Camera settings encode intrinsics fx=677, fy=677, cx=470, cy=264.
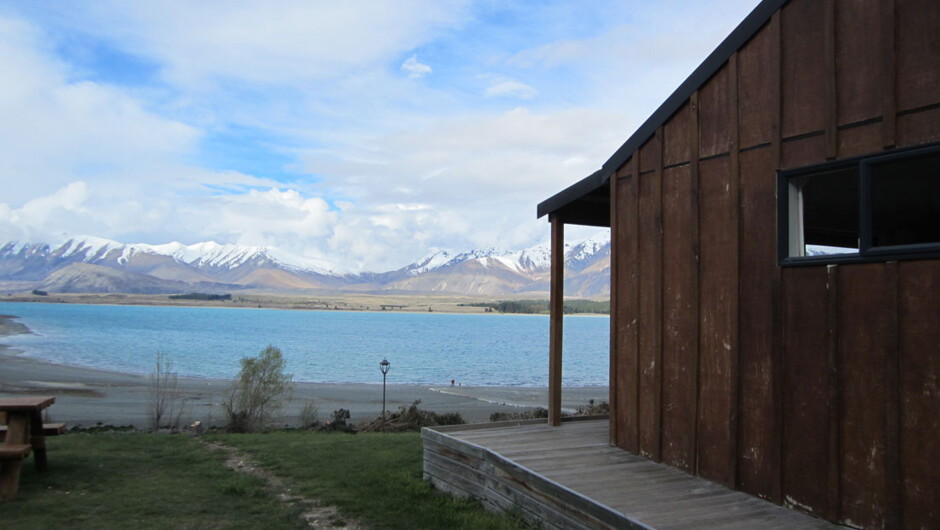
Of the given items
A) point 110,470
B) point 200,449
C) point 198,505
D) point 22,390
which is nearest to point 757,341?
point 198,505

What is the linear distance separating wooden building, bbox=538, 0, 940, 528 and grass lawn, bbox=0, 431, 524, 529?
6.92ft

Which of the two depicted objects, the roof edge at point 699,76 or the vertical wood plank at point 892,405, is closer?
the vertical wood plank at point 892,405

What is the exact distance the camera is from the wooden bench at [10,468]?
21.2 feet

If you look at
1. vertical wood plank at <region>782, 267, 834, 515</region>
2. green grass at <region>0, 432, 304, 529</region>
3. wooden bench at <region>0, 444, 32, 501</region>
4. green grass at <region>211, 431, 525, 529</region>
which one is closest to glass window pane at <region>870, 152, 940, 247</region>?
vertical wood plank at <region>782, 267, 834, 515</region>

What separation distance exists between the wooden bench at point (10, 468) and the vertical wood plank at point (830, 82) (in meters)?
7.47

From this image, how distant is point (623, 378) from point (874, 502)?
277cm

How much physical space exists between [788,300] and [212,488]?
20.8 ft

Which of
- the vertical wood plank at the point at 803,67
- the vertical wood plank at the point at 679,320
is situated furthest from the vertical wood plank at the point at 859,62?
the vertical wood plank at the point at 679,320

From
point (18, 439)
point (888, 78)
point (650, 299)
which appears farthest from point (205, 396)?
point (888, 78)

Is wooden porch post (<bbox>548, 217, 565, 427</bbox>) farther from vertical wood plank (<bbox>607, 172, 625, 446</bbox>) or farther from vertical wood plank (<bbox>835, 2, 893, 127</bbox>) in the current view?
vertical wood plank (<bbox>835, 2, 893, 127</bbox>)

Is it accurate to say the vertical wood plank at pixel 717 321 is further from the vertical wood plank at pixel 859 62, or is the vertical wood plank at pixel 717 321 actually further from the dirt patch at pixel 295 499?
the dirt patch at pixel 295 499

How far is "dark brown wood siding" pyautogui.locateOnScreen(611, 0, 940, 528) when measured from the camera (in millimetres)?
4062

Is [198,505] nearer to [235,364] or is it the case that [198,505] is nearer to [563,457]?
[563,457]

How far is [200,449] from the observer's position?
1041cm
